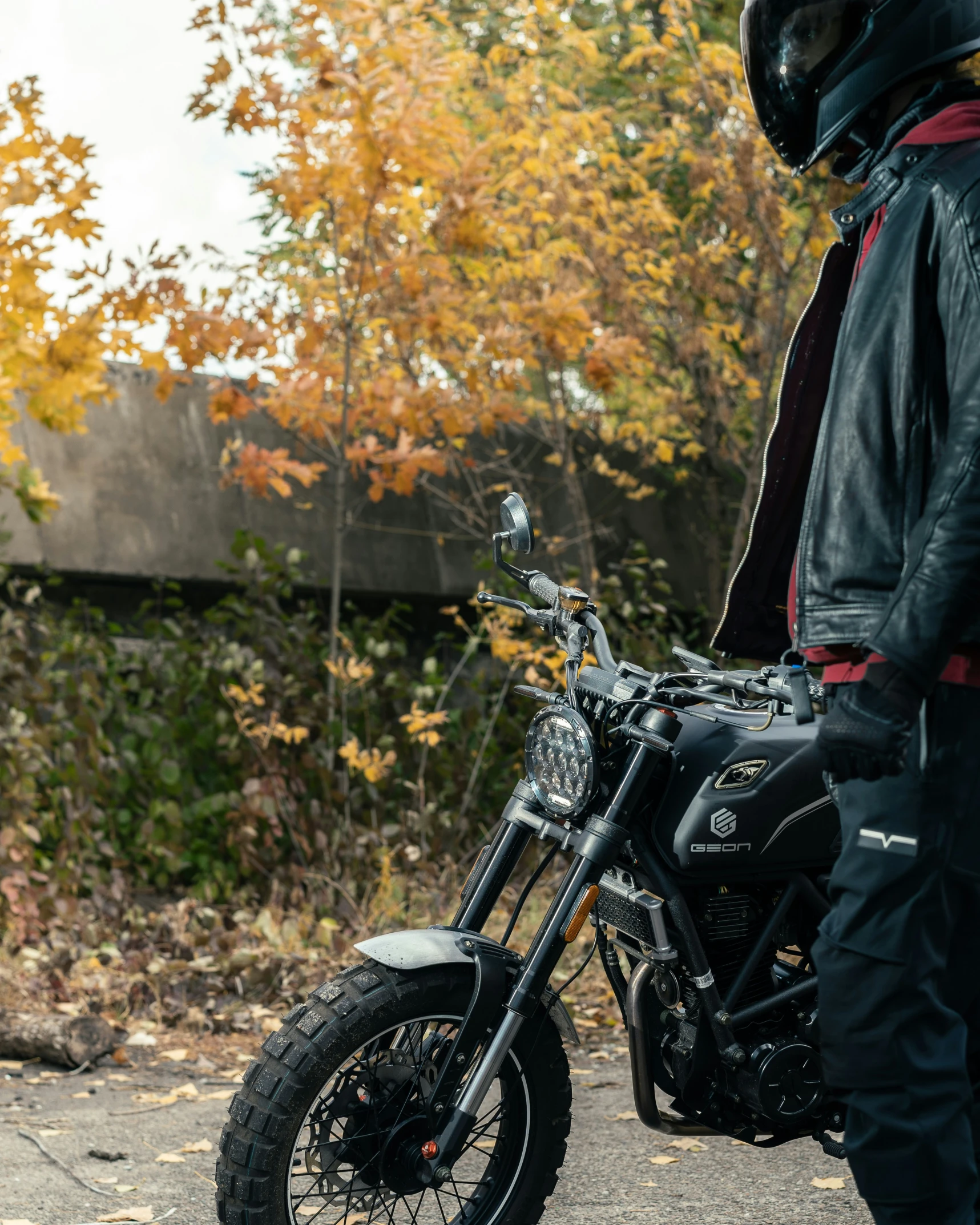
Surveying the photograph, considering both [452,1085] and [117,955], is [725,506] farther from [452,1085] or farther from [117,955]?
[452,1085]

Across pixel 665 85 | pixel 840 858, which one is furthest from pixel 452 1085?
pixel 665 85

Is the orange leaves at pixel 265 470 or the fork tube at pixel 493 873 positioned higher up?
the orange leaves at pixel 265 470

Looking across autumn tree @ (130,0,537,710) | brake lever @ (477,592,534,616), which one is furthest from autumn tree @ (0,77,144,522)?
brake lever @ (477,592,534,616)

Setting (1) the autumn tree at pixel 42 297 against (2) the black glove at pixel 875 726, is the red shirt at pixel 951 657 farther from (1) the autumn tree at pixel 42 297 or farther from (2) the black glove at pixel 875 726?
(1) the autumn tree at pixel 42 297

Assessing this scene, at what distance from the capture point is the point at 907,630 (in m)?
1.65

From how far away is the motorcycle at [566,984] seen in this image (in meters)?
2.30

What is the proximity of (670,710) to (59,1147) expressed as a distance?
6.96 feet

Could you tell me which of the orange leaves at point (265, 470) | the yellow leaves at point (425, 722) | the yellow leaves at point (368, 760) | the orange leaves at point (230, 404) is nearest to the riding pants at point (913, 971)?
the yellow leaves at point (425, 722)

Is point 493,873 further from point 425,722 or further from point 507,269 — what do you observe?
point 507,269

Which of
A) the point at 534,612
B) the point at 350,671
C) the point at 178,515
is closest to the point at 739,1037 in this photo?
the point at 534,612

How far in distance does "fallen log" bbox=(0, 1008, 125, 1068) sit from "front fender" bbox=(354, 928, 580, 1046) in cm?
214

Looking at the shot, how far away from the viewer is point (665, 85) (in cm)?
680

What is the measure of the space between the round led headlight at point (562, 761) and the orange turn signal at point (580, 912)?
142 millimetres

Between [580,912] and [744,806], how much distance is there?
14.0 inches
